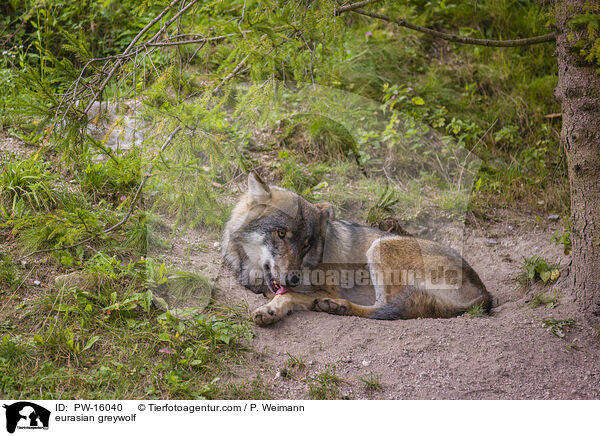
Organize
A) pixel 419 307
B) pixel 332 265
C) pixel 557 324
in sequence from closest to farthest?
pixel 557 324 → pixel 419 307 → pixel 332 265

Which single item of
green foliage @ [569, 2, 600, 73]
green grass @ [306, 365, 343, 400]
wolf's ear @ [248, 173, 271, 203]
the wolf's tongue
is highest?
green foliage @ [569, 2, 600, 73]

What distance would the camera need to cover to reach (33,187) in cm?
528

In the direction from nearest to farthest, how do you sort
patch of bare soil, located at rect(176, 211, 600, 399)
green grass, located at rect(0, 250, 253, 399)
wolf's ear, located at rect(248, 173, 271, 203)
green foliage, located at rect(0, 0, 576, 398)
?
1. green grass, located at rect(0, 250, 253, 399)
2. patch of bare soil, located at rect(176, 211, 600, 399)
3. green foliage, located at rect(0, 0, 576, 398)
4. wolf's ear, located at rect(248, 173, 271, 203)

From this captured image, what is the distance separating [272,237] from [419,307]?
1669 mm

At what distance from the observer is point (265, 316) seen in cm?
437

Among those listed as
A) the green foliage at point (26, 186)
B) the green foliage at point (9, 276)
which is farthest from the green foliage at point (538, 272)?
the green foliage at point (26, 186)

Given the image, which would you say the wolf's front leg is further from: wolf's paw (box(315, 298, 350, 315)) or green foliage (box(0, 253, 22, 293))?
green foliage (box(0, 253, 22, 293))

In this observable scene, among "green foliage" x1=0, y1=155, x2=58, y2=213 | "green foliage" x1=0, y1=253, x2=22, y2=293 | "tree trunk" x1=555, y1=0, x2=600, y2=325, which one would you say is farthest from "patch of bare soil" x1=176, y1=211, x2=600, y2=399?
"green foliage" x1=0, y1=155, x2=58, y2=213

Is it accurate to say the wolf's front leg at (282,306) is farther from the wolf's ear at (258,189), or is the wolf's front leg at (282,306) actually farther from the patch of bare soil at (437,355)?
the wolf's ear at (258,189)

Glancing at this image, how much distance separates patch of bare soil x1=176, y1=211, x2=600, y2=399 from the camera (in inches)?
142

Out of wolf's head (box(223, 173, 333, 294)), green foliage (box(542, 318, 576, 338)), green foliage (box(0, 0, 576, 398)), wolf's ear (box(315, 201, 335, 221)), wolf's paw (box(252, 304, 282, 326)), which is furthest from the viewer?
wolf's ear (box(315, 201, 335, 221))

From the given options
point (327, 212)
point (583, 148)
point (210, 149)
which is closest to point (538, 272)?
point (583, 148)

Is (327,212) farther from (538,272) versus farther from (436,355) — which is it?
(538,272)
